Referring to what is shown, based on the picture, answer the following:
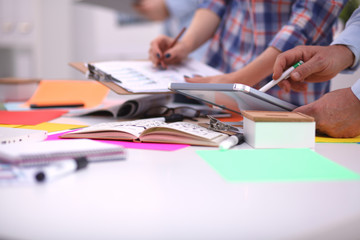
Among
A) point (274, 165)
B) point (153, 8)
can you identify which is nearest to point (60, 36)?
point (153, 8)

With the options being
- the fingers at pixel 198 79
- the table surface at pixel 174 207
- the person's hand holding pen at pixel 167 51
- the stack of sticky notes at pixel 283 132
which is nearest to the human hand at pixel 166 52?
the person's hand holding pen at pixel 167 51

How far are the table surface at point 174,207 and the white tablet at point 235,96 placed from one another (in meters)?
0.24

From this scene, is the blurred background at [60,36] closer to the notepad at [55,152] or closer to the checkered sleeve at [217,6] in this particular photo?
the checkered sleeve at [217,6]

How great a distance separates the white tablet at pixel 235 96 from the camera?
673mm

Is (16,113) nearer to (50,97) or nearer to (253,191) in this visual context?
(50,97)

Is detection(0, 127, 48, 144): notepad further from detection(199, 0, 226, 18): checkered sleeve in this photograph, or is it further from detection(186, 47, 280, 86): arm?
detection(199, 0, 226, 18): checkered sleeve

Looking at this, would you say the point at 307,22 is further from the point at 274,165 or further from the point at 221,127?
the point at 274,165

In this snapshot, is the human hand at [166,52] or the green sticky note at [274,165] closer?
the green sticky note at [274,165]

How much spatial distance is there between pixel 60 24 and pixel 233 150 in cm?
314

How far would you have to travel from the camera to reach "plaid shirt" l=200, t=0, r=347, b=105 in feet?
3.29

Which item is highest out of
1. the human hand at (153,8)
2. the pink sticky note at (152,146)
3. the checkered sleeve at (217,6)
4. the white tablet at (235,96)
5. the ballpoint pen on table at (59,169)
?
the human hand at (153,8)

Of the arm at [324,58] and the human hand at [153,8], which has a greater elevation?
the human hand at [153,8]

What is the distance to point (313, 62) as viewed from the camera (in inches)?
30.5

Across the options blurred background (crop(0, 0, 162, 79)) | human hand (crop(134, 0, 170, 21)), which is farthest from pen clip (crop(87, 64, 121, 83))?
blurred background (crop(0, 0, 162, 79))
